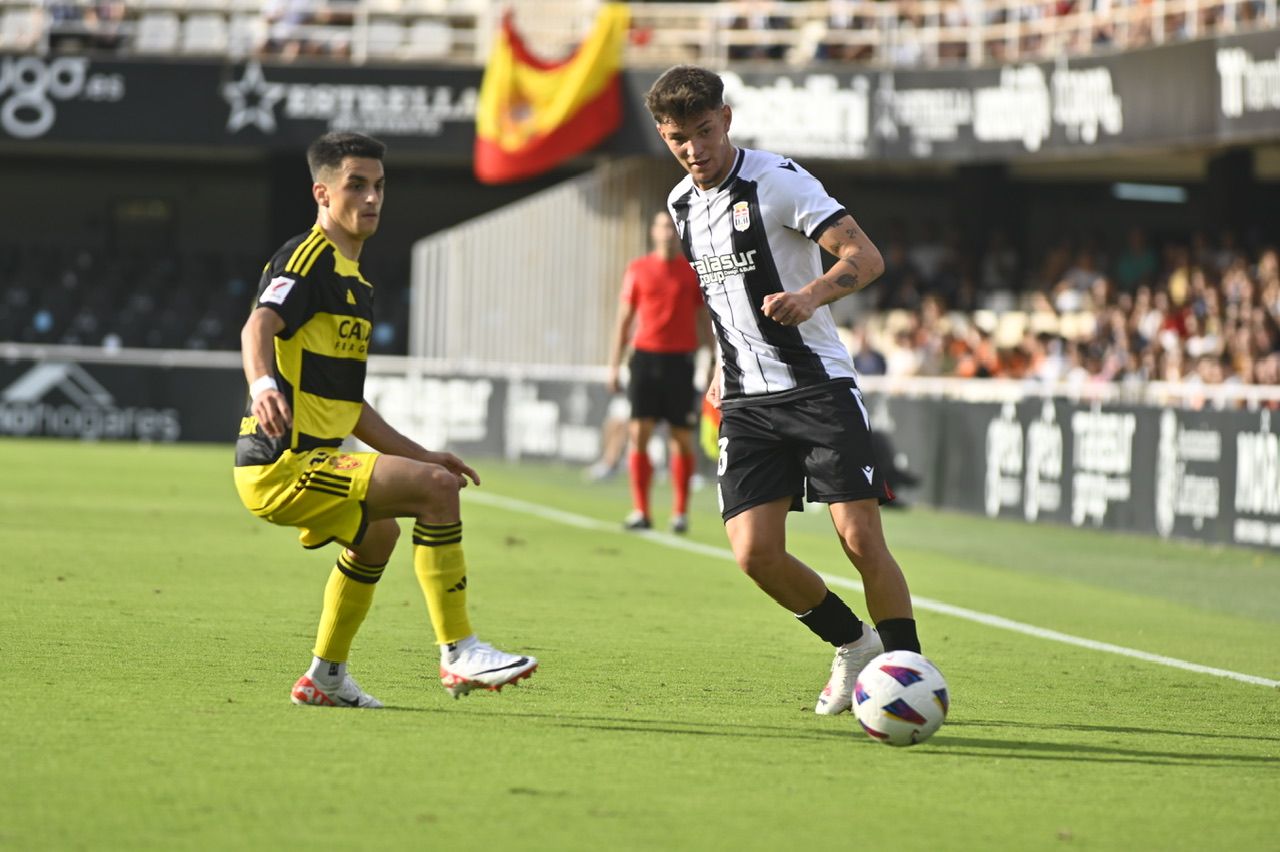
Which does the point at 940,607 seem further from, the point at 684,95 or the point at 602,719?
the point at 684,95

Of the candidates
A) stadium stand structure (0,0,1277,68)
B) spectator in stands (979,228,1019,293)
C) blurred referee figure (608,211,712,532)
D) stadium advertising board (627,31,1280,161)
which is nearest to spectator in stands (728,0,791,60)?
stadium stand structure (0,0,1277,68)

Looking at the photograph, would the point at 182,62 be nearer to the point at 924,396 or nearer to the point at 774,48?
the point at 774,48

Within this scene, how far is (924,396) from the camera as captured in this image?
Answer: 18953mm

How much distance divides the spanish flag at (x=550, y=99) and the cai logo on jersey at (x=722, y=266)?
808 inches

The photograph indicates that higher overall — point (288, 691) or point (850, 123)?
point (850, 123)

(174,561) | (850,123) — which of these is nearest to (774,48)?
(850,123)

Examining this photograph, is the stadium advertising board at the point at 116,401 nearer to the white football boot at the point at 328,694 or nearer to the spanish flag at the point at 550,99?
the spanish flag at the point at 550,99

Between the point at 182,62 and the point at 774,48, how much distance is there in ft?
28.4

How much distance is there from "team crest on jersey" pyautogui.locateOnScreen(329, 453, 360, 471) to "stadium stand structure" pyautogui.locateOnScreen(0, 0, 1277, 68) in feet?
63.2

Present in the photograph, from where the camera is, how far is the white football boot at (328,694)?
6.53 m

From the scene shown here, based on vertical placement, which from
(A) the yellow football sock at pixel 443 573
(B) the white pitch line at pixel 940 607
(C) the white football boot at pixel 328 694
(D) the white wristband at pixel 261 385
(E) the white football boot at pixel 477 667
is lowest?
(B) the white pitch line at pixel 940 607

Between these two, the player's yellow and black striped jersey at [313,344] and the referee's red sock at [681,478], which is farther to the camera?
the referee's red sock at [681,478]

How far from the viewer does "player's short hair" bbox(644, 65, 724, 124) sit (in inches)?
251

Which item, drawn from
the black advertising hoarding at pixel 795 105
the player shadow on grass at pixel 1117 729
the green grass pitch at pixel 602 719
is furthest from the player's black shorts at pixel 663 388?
the black advertising hoarding at pixel 795 105
